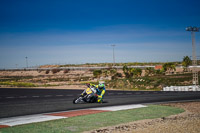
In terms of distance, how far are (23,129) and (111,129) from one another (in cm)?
329

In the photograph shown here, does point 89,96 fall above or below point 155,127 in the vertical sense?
above

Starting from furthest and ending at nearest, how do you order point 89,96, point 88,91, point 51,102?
point 51,102
point 89,96
point 88,91

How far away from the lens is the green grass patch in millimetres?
8656

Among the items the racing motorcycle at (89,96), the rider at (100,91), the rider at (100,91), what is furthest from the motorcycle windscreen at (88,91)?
the rider at (100,91)

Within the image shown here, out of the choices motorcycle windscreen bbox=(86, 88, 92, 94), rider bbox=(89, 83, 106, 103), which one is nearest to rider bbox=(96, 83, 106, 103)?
rider bbox=(89, 83, 106, 103)

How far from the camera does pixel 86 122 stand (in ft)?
32.6

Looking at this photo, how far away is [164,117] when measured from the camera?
36.2 feet

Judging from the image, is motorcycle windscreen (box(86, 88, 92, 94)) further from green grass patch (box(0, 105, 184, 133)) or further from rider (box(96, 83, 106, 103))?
green grass patch (box(0, 105, 184, 133))

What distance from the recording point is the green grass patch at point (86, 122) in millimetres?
8656

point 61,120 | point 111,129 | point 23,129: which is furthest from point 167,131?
point 23,129

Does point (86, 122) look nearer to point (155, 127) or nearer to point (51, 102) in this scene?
point (155, 127)

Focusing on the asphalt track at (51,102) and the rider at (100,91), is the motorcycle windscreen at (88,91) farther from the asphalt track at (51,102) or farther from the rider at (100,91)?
the asphalt track at (51,102)

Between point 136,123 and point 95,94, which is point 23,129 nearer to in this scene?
point 136,123

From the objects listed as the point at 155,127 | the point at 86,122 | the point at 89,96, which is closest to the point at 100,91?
the point at 89,96
